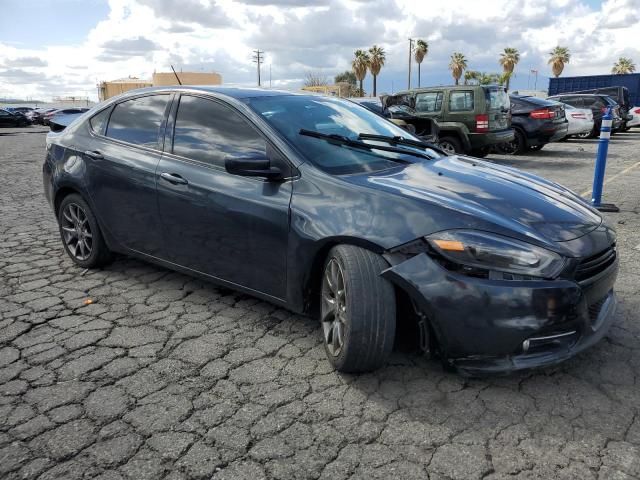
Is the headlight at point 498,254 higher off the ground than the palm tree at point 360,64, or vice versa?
the palm tree at point 360,64

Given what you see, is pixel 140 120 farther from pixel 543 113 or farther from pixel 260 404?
pixel 543 113

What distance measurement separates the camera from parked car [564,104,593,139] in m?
16.3

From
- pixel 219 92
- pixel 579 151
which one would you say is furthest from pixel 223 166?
pixel 579 151

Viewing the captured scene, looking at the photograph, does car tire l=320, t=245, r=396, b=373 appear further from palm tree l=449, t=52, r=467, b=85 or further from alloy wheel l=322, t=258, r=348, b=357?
palm tree l=449, t=52, r=467, b=85

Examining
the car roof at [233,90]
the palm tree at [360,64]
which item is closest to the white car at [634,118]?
the car roof at [233,90]

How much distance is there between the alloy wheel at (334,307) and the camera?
9.08 feet

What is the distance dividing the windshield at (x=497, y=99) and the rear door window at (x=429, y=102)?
1028 millimetres

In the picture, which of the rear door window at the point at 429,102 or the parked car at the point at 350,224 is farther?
the rear door window at the point at 429,102

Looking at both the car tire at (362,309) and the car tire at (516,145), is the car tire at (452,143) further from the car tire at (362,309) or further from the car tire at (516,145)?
the car tire at (362,309)

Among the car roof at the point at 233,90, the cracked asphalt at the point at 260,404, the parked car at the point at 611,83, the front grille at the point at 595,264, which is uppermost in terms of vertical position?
the parked car at the point at 611,83

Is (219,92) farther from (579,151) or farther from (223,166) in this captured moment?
(579,151)

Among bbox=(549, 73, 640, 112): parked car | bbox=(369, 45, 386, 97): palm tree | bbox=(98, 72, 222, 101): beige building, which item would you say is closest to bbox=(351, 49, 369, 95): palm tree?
bbox=(369, 45, 386, 97): palm tree

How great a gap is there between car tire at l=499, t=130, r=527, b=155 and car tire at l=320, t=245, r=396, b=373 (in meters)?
11.8

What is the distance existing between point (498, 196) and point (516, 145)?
38.1ft
